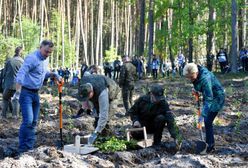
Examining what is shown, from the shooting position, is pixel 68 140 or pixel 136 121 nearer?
pixel 136 121

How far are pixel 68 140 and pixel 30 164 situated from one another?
3.36 meters

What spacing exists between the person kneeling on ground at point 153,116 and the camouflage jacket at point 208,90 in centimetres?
77

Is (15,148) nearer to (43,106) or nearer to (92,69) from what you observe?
(92,69)

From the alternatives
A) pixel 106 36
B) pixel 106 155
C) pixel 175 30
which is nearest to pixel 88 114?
pixel 106 155

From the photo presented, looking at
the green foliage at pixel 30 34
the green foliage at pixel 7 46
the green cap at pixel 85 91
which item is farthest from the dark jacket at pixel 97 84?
Result: the green foliage at pixel 30 34

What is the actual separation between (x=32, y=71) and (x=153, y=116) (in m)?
2.44

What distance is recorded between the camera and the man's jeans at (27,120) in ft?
29.5

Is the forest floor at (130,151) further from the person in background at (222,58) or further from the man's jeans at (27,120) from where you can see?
the person in background at (222,58)

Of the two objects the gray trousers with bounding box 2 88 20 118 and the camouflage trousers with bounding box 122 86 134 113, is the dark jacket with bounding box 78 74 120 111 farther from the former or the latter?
the camouflage trousers with bounding box 122 86 134 113

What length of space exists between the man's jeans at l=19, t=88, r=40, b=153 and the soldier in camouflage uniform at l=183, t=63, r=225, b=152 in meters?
2.78

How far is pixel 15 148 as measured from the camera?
31.9 feet

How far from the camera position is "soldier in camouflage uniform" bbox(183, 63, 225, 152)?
28.9ft

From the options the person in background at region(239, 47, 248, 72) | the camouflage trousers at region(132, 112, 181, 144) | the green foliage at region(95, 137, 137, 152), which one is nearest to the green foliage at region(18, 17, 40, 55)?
the person in background at region(239, 47, 248, 72)

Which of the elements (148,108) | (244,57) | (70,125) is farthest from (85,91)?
(244,57)
